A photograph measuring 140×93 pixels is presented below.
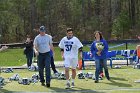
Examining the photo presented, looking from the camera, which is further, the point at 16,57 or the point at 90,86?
the point at 16,57

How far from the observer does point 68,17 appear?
59.1 metres

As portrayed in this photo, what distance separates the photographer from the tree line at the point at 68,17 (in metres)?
55.1

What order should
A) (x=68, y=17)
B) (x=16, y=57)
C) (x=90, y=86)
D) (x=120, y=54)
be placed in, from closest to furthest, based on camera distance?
(x=90, y=86) → (x=120, y=54) → (x=16, y=57) → (x=68, y=17)

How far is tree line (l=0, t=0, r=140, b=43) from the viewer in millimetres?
55094

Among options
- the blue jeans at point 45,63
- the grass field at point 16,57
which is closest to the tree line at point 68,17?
the grass field at point 16,57

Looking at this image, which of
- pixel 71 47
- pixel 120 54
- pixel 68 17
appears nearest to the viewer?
pixel 71 47

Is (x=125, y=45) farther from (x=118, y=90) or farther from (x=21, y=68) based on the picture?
(x=118, y=90)

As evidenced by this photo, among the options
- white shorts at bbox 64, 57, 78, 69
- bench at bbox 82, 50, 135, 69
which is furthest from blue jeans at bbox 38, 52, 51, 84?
bench at bbox 82, 50, 135, 69

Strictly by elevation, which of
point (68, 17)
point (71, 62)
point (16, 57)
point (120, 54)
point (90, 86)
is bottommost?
point (90, 86)

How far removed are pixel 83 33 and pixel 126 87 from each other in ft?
132

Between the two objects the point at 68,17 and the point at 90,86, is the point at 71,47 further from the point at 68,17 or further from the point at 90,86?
the point at 68,17

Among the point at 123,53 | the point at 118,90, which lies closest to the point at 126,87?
the point at 118,90

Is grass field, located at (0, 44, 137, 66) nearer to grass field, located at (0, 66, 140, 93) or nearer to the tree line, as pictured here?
grass field, located at (0, 66, 140, 93)

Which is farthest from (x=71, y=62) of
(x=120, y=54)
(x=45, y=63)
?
(x=120, y=54)
